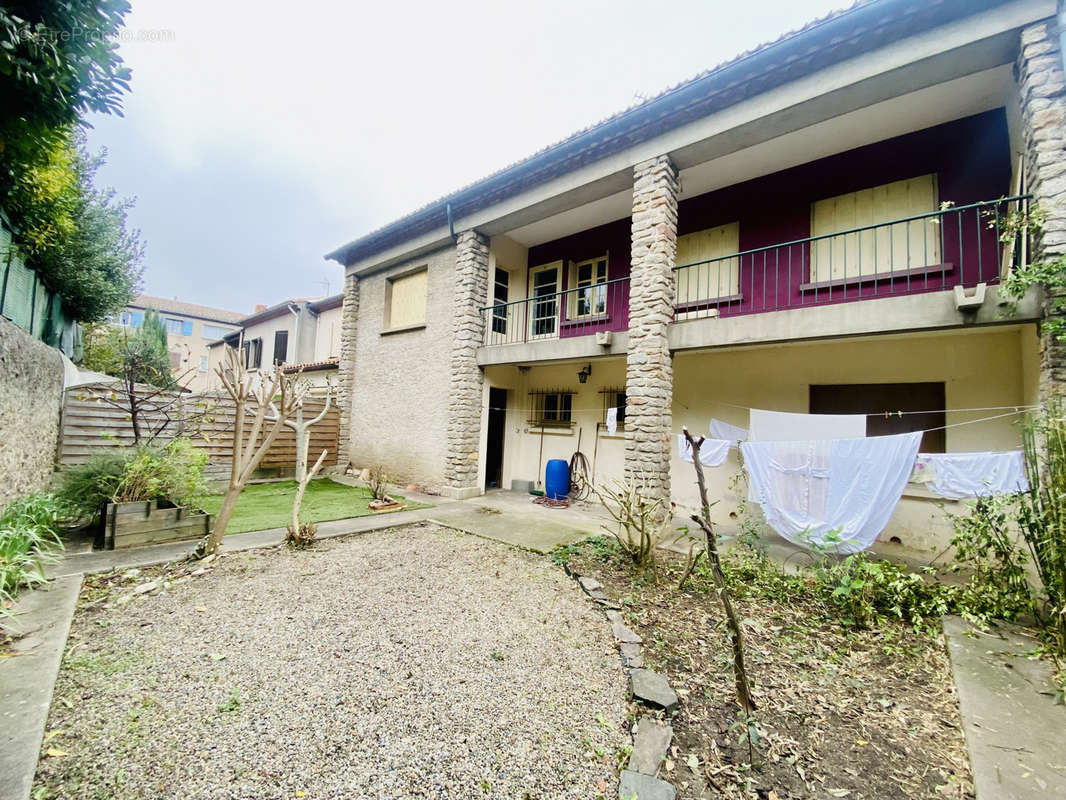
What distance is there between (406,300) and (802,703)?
34.9 feet

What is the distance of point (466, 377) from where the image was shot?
29.6ft

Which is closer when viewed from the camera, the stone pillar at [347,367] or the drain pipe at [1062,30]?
the drain pipe at [1062,30]

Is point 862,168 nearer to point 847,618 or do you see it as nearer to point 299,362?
point 847,618

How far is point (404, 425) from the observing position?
33.4 ft

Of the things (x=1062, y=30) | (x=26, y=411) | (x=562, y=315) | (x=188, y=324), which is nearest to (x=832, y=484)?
(x=1062, y=30)

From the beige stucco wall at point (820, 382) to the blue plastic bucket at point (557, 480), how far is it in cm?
65

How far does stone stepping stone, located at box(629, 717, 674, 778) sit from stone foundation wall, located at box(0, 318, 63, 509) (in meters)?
6.64

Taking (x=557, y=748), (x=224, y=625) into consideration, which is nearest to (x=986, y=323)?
(x=557, y=748)

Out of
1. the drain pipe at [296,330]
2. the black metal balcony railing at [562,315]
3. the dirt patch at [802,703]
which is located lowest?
the dirt patch at [802,703]

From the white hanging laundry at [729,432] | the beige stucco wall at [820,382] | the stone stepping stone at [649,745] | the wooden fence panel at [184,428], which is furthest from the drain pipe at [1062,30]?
the wooden fence panel at [184,428]

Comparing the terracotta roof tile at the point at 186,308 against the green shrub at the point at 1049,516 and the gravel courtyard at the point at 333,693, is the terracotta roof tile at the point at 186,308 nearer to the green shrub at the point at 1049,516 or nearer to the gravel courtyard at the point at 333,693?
the gravel courtyard at the point at 333,693

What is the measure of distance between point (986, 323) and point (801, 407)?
2.58 meters

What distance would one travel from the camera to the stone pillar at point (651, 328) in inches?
255

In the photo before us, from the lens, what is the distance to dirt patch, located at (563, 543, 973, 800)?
2.02 m
